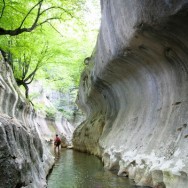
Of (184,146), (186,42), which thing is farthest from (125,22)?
(184,146)

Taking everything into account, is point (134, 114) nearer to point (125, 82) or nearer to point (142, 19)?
point (125, 82)

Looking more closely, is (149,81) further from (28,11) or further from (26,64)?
(26,64)

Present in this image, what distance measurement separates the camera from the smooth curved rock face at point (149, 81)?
8523 mm

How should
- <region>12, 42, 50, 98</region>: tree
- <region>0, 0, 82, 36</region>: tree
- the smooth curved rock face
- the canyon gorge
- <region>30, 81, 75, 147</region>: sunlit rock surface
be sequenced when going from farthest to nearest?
<region>30, 81, 75, 147</region>: sunlit rock surface, <region>12, 42, 50, 98</region>: tree, <region>0, 0, 82, 36</region>: tree, the smooth curved rock face, the canyon gorge

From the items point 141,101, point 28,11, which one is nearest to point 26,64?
point 28,11

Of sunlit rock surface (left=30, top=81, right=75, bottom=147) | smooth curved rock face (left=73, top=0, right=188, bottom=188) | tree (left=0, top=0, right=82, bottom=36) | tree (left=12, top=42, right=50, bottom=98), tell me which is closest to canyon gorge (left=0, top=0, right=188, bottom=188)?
smooth curved rock face (left=73, top=0, right=188, bottom=188)

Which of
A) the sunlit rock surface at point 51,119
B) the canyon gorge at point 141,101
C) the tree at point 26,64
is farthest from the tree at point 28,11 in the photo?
the sunlit rock surface at point 51,119

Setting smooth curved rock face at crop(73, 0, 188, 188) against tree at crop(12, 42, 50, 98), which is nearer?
smooth curved rock face at crop(73, 0, 188, 188)

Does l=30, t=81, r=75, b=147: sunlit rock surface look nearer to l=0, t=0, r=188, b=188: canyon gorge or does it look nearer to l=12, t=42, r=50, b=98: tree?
l=12, t=42, r=50, b=98: tree

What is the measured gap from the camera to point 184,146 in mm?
8711

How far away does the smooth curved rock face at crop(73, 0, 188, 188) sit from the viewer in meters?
8.52

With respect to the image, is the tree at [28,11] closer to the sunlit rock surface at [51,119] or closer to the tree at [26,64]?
the tree at [26,64]

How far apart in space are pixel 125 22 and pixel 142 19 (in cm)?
128

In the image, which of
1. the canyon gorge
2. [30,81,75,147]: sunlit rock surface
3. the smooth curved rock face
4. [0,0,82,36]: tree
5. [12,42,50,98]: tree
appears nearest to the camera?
the canyon gorge
